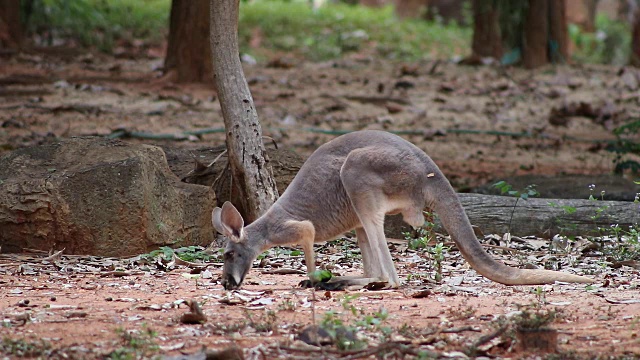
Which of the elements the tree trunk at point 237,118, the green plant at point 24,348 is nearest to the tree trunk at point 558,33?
the tree trunk at point 237,118

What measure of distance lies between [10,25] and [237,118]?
7698 mm

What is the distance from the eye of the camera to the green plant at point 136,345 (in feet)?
11.0

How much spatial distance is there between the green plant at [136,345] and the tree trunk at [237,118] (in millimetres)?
2483

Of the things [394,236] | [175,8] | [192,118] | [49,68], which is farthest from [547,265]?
[49,68]

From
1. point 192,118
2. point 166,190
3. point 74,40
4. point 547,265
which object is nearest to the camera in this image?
point 547,265

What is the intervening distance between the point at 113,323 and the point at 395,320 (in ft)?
4.12

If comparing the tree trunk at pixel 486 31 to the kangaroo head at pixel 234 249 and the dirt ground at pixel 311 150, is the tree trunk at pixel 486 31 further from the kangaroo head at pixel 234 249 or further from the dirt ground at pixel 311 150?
the kangaroo head at pixel 234 249

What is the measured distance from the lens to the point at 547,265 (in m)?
5.64

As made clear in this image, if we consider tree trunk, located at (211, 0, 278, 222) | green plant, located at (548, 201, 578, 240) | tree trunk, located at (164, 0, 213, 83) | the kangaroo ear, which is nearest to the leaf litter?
green plant, located at (548, 201, 578, 240)

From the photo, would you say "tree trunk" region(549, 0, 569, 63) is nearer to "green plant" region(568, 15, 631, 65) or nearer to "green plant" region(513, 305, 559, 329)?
"green plant" region(568, 15, 631, 65)

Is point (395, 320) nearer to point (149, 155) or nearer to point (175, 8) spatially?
point (149, 155)

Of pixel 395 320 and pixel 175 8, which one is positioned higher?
pixel 175 8

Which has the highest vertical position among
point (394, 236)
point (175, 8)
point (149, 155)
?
point (175, 8)

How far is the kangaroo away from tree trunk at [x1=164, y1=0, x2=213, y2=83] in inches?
215
